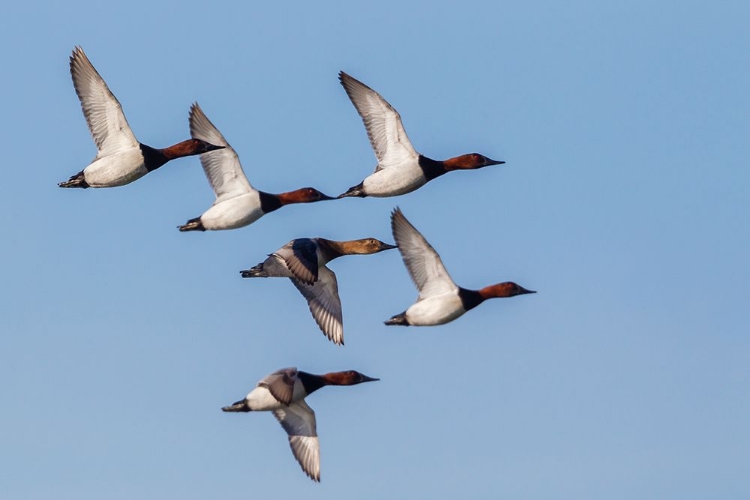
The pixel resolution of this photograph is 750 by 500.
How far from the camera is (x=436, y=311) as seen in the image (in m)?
35.6

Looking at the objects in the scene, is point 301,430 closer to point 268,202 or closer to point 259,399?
point 259,399

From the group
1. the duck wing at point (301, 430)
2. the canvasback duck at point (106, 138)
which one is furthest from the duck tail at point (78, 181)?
the duck wing at point (301, 430)

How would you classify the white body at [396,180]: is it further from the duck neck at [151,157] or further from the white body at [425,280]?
the duck neck at [151,157]

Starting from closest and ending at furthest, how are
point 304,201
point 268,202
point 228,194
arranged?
point 268,202 < point 228,194 < point 304,201

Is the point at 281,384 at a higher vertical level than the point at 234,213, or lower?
lower

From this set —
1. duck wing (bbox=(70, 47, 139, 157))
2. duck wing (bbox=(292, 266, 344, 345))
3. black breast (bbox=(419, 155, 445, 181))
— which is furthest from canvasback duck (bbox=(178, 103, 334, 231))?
black breast (bbox=(419, 155, 445, 181))

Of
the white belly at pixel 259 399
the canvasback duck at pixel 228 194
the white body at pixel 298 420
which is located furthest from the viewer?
the canvasback duck at pixel 228 194

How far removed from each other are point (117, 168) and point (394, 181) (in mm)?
5852

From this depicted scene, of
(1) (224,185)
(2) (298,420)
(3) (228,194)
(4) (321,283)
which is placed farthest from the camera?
(4) (321,283)

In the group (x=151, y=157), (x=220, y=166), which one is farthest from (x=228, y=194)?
(x=151, y=157)

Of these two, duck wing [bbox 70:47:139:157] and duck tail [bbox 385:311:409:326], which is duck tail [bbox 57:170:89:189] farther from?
duck tail [bbox 385:311:409:326]

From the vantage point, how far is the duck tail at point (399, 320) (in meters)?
36.0

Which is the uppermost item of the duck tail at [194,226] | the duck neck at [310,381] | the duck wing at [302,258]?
the duck tail at [194,226]

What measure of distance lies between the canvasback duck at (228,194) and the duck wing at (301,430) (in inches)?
165
